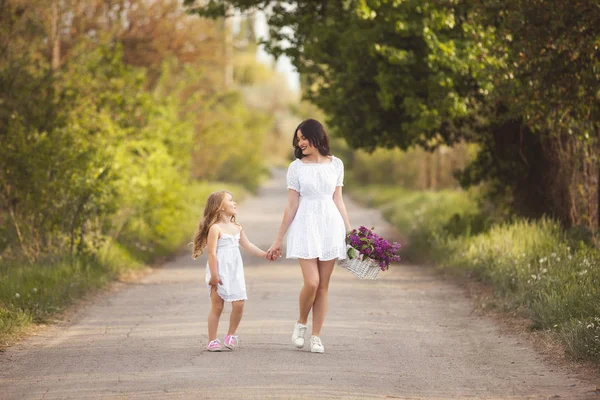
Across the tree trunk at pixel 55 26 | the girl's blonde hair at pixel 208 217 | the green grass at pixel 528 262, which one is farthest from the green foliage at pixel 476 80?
the girl's blonde hair at pixel 208 217

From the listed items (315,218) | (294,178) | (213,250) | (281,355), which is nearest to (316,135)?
(294,178)

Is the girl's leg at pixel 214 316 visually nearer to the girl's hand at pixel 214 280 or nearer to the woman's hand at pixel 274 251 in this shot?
the girl's hand at pixel 214 280

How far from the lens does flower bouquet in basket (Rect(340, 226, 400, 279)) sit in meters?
8.80

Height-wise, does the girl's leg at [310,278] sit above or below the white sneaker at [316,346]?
above

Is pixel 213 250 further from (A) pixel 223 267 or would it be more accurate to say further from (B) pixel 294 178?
(B) pixel 294 178

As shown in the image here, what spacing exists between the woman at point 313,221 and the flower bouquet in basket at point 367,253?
0.30ft

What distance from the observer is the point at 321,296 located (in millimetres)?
8969

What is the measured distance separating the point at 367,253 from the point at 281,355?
1.13m

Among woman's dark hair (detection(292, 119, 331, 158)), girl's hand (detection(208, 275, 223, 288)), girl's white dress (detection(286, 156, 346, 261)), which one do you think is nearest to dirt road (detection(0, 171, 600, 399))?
girl's hand (detection(208, 275, 223, 288))

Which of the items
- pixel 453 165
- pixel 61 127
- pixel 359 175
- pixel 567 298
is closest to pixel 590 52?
pixel 567 298

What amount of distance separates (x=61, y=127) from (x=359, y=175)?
32426 millimetres

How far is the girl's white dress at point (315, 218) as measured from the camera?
8.77 m

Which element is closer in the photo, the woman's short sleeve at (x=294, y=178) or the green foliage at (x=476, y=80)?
the woman's short sleeve at (x=294, y=178)

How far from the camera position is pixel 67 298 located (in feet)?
39.1
